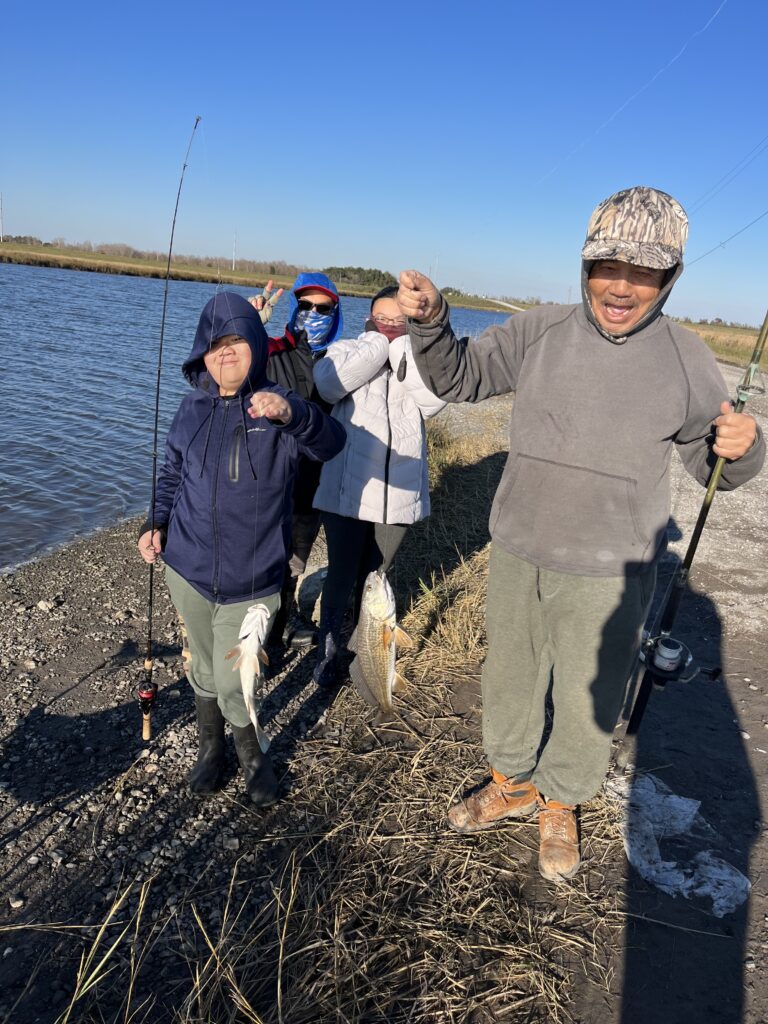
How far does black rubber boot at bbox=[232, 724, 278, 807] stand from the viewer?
125 inches

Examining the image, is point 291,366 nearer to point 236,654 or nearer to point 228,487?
point 228,487

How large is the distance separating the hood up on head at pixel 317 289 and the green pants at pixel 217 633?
2.26m

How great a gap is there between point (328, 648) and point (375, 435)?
58.1 inches

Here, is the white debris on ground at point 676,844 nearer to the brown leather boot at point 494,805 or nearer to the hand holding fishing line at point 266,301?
the brown leather boot at point 494,805

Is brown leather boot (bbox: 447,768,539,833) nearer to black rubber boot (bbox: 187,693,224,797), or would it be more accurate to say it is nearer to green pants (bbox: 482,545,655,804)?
green pants (bbox: 482,545,655,804)

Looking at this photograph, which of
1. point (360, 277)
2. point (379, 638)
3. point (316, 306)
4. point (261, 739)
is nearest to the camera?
point (261, 739)

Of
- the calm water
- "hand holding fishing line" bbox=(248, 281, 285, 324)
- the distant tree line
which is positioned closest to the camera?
"hand holding fishing line" bbox=(248, 281, 285, 324)

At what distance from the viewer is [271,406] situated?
2.71 metres

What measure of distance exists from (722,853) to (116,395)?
13952mm

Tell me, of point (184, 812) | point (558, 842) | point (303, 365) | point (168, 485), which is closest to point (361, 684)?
point (184, 812)

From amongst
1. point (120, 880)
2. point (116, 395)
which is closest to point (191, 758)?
point (120, 880)

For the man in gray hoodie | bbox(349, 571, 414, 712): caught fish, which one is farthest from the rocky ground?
the man in gray hoodie

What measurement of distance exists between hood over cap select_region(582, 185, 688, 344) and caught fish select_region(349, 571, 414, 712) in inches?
72.4

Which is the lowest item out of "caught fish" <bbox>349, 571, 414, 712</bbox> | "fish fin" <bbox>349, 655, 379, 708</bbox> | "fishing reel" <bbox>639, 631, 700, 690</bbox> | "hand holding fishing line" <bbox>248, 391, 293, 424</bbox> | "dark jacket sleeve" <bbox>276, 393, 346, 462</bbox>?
"fish fin" <bbox>349, 655, 379, 708</bbox>
